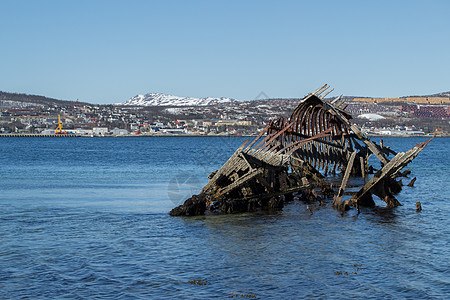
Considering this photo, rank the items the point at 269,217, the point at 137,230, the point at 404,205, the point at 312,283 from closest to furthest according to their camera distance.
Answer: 1. the point at 312,283
2. the point at 137,230
3. the point at 269,217
4. the point at 404,205

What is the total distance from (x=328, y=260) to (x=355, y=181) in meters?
25.1

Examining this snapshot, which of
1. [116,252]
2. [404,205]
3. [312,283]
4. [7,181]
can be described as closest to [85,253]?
[116,252]

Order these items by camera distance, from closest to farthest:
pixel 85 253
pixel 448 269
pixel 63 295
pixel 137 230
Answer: pixel 63 295, pixel 448 269, pixel 85 253, pixel 137 230

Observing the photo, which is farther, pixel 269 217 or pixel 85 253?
pixel 269 217

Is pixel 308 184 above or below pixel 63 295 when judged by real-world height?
above

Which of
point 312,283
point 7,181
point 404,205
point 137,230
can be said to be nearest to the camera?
point 312,283

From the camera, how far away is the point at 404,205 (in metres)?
27.0

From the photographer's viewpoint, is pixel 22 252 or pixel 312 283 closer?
pixel 312 283

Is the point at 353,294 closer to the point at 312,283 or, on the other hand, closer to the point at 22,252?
the point at 312,283

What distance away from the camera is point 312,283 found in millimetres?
13672

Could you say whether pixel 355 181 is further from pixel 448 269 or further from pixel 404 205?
pixel 448 269

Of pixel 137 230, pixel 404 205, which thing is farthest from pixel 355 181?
pixel 137 230

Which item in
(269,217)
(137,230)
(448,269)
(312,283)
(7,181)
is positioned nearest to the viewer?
(312,283)

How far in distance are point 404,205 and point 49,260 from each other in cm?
1760
